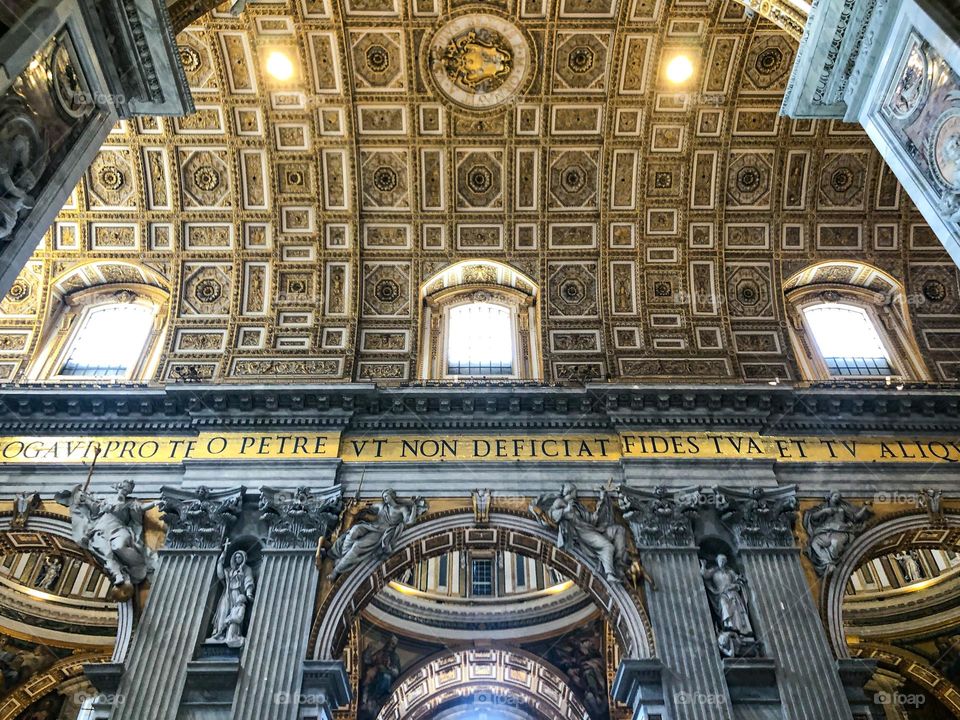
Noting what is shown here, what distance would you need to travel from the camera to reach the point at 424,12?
15344mm

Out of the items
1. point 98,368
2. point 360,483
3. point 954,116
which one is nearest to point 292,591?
point 360,483

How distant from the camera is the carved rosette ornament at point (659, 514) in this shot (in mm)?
12680

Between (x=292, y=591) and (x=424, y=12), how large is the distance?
37.2 feet

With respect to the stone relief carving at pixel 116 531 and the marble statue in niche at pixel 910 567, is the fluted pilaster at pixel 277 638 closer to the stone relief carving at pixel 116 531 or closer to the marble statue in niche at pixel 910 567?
the stone relief carving at pixel 116 531

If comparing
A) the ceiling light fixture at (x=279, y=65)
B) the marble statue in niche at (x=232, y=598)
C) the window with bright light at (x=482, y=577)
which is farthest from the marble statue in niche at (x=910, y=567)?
the ceiling light fixture at (x=279, y=65)

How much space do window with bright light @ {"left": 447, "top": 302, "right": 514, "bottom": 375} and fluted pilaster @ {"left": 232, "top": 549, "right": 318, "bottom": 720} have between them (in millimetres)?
5493

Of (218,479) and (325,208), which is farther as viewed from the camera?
(325,208)

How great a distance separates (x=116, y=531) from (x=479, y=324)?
8.44m

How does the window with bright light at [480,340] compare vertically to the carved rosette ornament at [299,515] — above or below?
above

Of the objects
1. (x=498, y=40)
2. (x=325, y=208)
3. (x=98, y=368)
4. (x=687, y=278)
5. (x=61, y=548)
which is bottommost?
(x=61, y=548)

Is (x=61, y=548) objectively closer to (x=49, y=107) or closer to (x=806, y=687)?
(x=49, y=107)

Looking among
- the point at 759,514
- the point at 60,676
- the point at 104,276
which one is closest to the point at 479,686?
the point at 60,676

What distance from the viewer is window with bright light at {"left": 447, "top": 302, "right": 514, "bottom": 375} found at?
1631 centimetres

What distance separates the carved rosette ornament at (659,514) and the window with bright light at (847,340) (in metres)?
5.53
